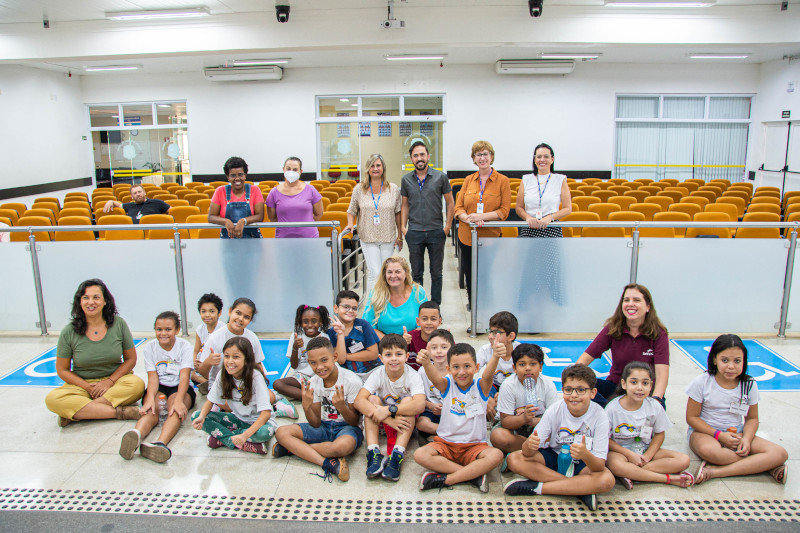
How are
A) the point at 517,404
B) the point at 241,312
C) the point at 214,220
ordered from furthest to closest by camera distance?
1. the point at 214,220
2. the point at 241,312
3. the point at 517,404

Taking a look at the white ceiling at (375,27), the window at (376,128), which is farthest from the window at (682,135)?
the white ceiling at (375,27)

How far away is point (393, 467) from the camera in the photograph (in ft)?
9.84

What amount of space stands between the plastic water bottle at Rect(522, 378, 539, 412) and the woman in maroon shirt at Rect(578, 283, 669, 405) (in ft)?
1.41

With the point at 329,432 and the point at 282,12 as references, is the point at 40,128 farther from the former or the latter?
the point at 329,432

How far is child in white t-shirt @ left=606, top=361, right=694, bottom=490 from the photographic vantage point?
9.45 ft

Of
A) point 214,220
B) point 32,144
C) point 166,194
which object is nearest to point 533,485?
point 214,220

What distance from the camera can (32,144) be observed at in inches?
524

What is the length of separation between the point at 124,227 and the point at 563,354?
419 centimetres

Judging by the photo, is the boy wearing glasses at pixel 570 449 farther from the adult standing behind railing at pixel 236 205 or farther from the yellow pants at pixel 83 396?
the adult standing behind railing at pixel 236 205

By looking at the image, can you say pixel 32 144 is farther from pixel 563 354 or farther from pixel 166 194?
pixel 563 354

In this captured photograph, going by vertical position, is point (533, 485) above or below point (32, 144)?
below

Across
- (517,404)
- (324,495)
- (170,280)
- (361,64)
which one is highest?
(361,64)

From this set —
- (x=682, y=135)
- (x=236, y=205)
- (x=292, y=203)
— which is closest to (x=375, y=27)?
(x=292, y=203)

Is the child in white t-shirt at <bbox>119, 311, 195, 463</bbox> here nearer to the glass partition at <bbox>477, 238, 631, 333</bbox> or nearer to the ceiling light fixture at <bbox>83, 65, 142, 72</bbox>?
the glass partition at <bbox>477, 238, 631, 333</bbox>
